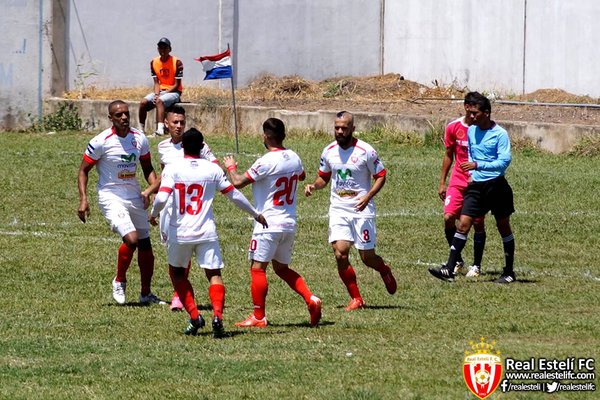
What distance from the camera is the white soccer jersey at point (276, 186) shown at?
11.7 m

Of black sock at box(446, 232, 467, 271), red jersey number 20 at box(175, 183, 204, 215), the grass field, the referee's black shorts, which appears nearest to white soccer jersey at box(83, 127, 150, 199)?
the grass field

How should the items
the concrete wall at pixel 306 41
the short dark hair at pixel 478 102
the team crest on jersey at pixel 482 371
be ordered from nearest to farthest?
1. the team crest on jersey at pixel 482 371
2. the short dark hair at pixel 478 102
3. the concrete wall at pixel 306 41

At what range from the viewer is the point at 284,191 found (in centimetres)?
1180

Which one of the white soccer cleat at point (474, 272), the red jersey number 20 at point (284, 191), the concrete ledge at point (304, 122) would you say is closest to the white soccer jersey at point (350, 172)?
the red jersey number 20 at point (284, 191)

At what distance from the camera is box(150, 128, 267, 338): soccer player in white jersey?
11.1 m

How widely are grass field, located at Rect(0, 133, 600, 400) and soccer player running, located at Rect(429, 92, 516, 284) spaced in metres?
0.43

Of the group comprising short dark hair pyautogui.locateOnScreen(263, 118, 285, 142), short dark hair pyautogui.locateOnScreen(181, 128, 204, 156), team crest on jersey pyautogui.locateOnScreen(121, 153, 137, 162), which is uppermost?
short dark hair pyautogui.locateOnScreen(263, 118, 285, 142)

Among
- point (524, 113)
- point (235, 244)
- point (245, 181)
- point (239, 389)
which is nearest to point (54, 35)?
point (524, 113)

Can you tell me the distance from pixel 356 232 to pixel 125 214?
7.41ft

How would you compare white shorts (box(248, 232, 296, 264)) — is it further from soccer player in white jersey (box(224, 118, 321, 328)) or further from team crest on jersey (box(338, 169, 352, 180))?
team crest on jersey (box(338, 169, 352, 180))

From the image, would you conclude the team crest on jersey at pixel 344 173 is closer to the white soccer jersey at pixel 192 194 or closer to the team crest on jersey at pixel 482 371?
the white soccer jersey at pixel 192 194

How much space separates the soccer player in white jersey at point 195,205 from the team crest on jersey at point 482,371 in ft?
7.54

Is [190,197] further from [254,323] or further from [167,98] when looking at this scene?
[167,98]

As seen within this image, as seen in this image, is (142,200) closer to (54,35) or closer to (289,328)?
(289,328)
